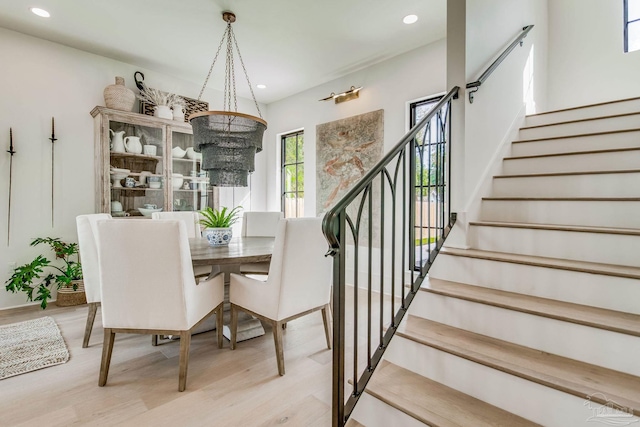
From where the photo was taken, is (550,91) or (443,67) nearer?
(443,67)

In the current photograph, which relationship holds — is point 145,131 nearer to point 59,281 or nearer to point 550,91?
point 59,281

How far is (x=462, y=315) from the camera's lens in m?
1.58

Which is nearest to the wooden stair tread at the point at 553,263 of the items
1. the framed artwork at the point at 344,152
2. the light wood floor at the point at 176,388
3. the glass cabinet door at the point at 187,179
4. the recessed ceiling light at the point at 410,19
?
the light wood floor at the point at 176,388

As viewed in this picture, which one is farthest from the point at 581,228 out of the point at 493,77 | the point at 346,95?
the point at 346,95

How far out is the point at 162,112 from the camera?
13.0ft

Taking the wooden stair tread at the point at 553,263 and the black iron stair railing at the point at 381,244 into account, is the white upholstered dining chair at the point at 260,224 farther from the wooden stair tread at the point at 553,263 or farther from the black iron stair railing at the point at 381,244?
the wooden stair tread at the point at 553,263

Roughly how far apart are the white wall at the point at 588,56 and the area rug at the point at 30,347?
5310mm

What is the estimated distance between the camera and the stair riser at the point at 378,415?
1.26m

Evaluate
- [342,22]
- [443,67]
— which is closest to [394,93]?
[443,67]

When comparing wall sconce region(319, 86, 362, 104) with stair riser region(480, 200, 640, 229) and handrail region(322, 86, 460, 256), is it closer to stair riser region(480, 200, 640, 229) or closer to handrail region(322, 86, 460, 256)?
handrail region(322, 86, 460, 256)

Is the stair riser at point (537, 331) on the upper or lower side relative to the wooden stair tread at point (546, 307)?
lower

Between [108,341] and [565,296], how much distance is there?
2.51m

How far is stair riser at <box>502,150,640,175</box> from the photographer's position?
76.2 inches

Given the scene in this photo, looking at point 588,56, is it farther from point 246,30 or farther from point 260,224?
point 260,224
